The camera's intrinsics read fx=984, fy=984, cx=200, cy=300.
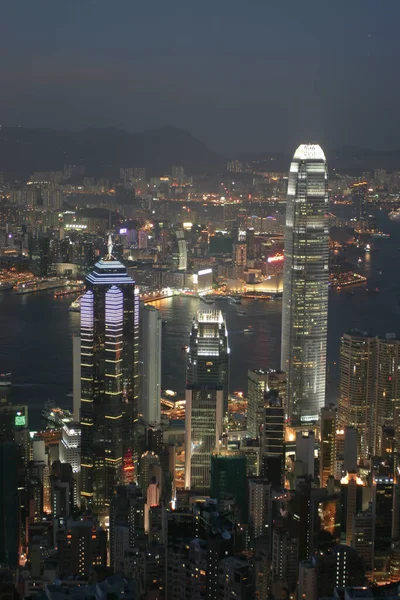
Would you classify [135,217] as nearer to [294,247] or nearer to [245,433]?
[294,247]

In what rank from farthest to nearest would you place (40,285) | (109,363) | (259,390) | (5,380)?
(40,285) → (5,380) → (259,390) → (109,363)

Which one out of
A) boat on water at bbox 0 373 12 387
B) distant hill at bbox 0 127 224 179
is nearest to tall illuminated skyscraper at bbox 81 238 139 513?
boat on water at bbox 0 373 12 387

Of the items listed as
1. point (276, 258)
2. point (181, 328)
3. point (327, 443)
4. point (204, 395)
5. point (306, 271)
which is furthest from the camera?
point (276, 258)

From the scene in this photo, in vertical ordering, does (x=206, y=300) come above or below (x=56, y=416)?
above

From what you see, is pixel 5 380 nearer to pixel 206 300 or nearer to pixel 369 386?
pixel 369 386

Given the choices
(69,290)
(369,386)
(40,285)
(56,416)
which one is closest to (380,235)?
(69,290)

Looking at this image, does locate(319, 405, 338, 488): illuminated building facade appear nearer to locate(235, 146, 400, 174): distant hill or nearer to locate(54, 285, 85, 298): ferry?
locate(235, 146, 400, 174): distant hill
